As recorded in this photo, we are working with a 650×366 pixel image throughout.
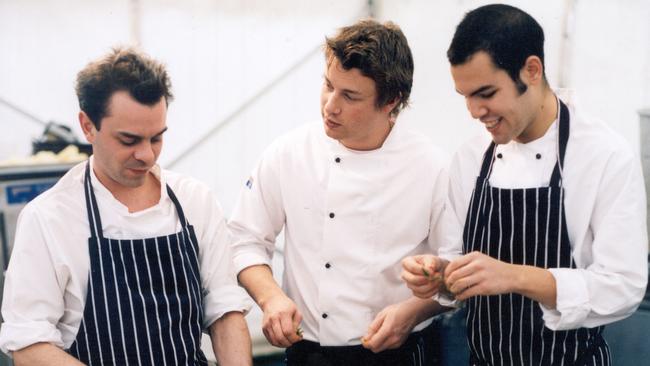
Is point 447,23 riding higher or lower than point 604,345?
higher

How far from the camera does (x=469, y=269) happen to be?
5.40 feet

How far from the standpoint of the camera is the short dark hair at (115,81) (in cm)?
177

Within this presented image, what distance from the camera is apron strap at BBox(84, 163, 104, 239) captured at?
1.80 metres

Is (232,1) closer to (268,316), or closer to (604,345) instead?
(268,316)

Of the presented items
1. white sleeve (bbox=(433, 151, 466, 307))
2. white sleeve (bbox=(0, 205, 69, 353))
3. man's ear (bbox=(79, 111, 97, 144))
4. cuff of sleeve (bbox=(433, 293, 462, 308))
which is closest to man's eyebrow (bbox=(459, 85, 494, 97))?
white sleeve (bbox=(433, 151, 466, 307))

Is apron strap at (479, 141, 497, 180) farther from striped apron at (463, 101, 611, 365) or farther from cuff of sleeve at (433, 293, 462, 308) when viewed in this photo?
cuff of sleeve at (433, 293, 462, 308)

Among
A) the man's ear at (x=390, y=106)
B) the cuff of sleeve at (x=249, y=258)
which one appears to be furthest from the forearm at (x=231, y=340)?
the man's ear at (x=390, y=106)

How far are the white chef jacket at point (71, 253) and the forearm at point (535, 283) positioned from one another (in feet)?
2.55

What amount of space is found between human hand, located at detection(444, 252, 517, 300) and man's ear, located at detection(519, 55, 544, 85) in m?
0.46

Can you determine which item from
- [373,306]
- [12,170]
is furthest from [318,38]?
[373,306]

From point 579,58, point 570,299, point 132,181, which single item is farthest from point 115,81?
point 579,58

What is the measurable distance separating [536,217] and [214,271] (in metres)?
0.91

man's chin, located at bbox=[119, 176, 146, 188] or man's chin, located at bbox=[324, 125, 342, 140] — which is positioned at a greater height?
man's chin, located at bbox=[324, 125, 342, 140]

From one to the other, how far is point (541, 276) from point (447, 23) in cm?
181
